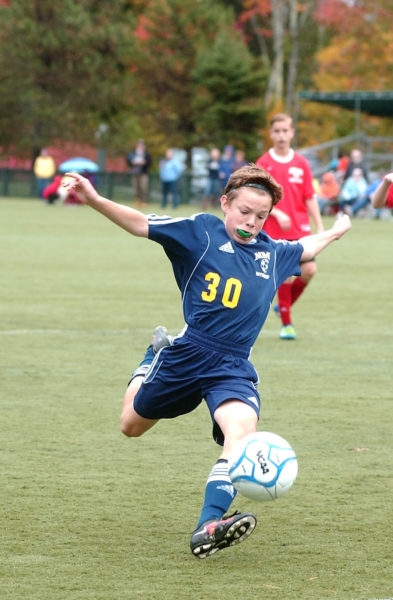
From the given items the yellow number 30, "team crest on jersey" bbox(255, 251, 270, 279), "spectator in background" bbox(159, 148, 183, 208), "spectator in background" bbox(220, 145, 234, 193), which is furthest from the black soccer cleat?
"spectator in background" bbox(220, 145, 234, 193)

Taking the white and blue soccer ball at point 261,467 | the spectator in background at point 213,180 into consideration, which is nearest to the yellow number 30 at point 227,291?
the white and blue soccer ball at point 261,467

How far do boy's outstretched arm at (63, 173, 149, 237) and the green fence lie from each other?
3839cm

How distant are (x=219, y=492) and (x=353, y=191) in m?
31.0

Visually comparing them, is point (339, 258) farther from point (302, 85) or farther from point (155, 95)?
point (302, 85)

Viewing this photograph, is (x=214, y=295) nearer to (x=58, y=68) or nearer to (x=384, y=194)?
(x=384, y=194)

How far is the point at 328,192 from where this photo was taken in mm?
36344

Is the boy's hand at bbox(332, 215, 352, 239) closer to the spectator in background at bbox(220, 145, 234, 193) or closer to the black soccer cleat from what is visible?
the black soccer cleat

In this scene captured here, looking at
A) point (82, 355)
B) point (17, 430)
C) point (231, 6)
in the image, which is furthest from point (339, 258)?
point (231, 6)

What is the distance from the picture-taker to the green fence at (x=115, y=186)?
4391cm

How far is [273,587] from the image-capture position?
4.44 metres

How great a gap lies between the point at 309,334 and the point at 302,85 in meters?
62.8

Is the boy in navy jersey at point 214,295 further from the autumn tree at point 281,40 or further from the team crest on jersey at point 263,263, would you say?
the autumn tree at point 281,40

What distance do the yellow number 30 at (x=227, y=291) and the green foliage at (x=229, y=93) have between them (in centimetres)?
4926

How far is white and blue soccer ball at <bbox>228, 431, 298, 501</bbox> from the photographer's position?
4719 mm
